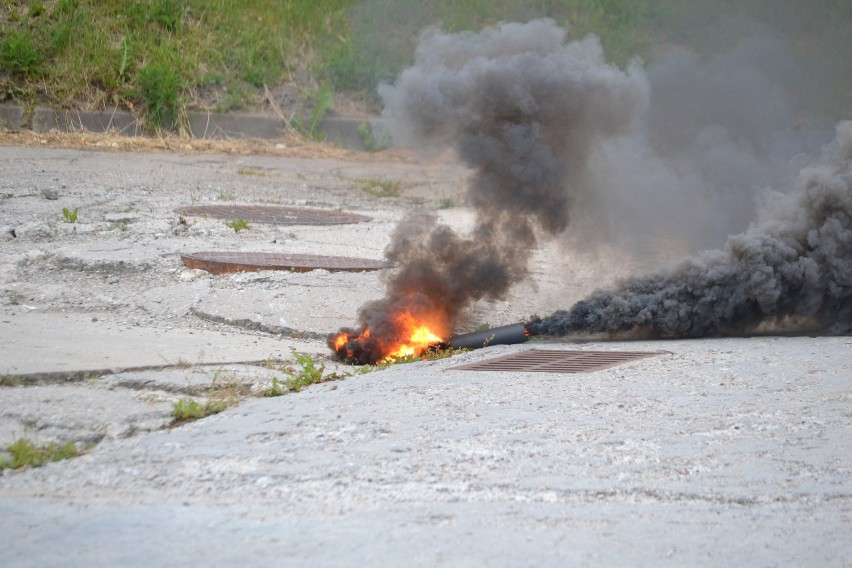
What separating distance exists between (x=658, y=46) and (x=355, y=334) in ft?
21.0

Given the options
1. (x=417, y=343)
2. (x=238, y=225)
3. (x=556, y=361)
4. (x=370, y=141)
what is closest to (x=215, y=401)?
(x=417, y=343)

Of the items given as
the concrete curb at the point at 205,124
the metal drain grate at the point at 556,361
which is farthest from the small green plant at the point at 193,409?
the concrete curb at the point at 205,124

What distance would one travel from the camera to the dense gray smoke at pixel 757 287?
5.36 metres

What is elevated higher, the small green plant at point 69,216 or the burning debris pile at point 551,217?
the burning debris pile at point 551,217

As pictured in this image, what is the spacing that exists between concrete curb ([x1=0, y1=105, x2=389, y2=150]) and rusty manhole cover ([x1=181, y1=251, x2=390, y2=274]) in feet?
21.5

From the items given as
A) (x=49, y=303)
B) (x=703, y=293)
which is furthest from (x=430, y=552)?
(x=49, y=303)

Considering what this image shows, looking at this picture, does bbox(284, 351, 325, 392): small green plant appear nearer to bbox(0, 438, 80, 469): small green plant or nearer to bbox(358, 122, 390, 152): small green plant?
bbox(0, 438, 80, 469): small green plant

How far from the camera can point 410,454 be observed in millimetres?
3281

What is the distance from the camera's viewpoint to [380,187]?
1191cm

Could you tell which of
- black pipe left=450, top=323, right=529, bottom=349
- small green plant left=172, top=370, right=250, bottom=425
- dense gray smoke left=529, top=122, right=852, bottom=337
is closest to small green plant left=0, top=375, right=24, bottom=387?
small green plant left=172, top=370, right=250, bottom=425

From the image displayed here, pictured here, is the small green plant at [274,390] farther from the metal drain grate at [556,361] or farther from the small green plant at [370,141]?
the small green plant at [370,141]

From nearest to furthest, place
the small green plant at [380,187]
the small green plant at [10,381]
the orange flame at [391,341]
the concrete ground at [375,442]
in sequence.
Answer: the concrete ground at [375,442], the small green plant at [10,381], the orange flame at [391,341], the small green plant at [380,187]

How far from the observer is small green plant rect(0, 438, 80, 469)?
316cm

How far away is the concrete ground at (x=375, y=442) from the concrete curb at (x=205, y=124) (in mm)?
6937
